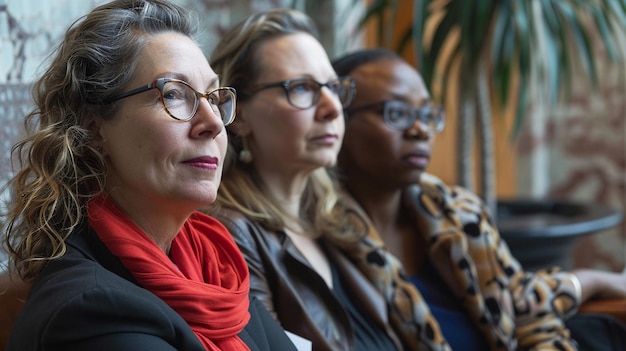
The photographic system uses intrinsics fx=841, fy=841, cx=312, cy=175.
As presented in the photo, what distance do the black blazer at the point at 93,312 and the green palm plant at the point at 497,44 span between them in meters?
2.00

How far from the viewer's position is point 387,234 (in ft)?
7.45

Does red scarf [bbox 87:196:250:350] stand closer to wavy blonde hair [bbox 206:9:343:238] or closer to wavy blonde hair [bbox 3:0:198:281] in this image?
wavy blonde hair [bbox 3:0:198:281]

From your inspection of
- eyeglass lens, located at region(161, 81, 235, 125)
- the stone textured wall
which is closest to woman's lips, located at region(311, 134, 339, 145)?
eyeglass lens, located at region(161, 81, 235, 125)

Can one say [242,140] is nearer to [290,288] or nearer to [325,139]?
[325,139]

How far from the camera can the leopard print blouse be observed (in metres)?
2.05

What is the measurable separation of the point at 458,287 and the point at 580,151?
2893 millimetres

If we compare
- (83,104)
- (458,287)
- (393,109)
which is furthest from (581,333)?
(83,104)

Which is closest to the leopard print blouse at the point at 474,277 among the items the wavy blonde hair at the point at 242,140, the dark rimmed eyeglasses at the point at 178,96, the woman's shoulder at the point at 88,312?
the wavy blonde hair at the point at 242,140

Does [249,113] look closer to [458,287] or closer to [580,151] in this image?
[458,287]

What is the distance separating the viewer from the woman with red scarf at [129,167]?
3.98 feet

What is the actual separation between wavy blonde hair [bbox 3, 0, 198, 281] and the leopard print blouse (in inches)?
35.4

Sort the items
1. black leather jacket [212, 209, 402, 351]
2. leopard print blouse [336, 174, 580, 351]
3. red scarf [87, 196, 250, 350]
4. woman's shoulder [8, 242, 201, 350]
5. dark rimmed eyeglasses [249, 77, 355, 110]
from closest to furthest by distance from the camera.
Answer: woman's shoulder [8, 242, 201, 350], red scarf [87, 196, 250, 350], black leather jacket [212, 209, 402, 351], dark rimmed eyeglasses [249, 77, 355, 110], leopard print blouse [336, 174, 580, 351]

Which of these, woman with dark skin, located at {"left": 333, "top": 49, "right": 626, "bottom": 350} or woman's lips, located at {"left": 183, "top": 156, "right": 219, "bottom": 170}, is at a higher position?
woman's lips, located at {"left": 183, "top": 156, "right": 219, "bottom": 170}

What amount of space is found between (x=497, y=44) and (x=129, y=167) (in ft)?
7.11
